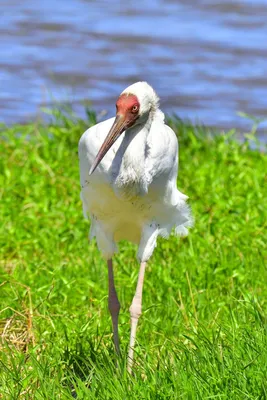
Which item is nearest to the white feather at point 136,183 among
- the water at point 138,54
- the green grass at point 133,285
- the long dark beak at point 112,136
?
the long dark beak at point 112,136

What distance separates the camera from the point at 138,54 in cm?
1225

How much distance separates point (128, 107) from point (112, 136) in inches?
6.0

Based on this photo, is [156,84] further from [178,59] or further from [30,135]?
[30,135]

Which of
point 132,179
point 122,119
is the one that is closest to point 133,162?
point 132,179

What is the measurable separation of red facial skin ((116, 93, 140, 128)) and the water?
4.88m

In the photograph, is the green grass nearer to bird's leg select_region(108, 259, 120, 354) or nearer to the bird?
bird's leg select_region(108, 259, 120, 354)

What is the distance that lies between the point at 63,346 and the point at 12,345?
→ 249mm

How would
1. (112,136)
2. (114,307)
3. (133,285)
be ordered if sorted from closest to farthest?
(112,136) → (114,307) → (133,285)

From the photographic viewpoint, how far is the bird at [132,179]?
461 cm

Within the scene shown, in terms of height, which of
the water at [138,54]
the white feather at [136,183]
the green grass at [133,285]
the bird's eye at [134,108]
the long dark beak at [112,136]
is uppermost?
the bird's eye at [134,108]

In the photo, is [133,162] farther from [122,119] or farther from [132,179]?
[122,119]

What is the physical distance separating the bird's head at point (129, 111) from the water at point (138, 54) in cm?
483

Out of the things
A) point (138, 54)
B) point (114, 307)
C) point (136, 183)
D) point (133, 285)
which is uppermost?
point (136, 183)

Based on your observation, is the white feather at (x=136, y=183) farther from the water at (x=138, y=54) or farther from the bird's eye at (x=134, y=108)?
the water at (x=138, y=54)
